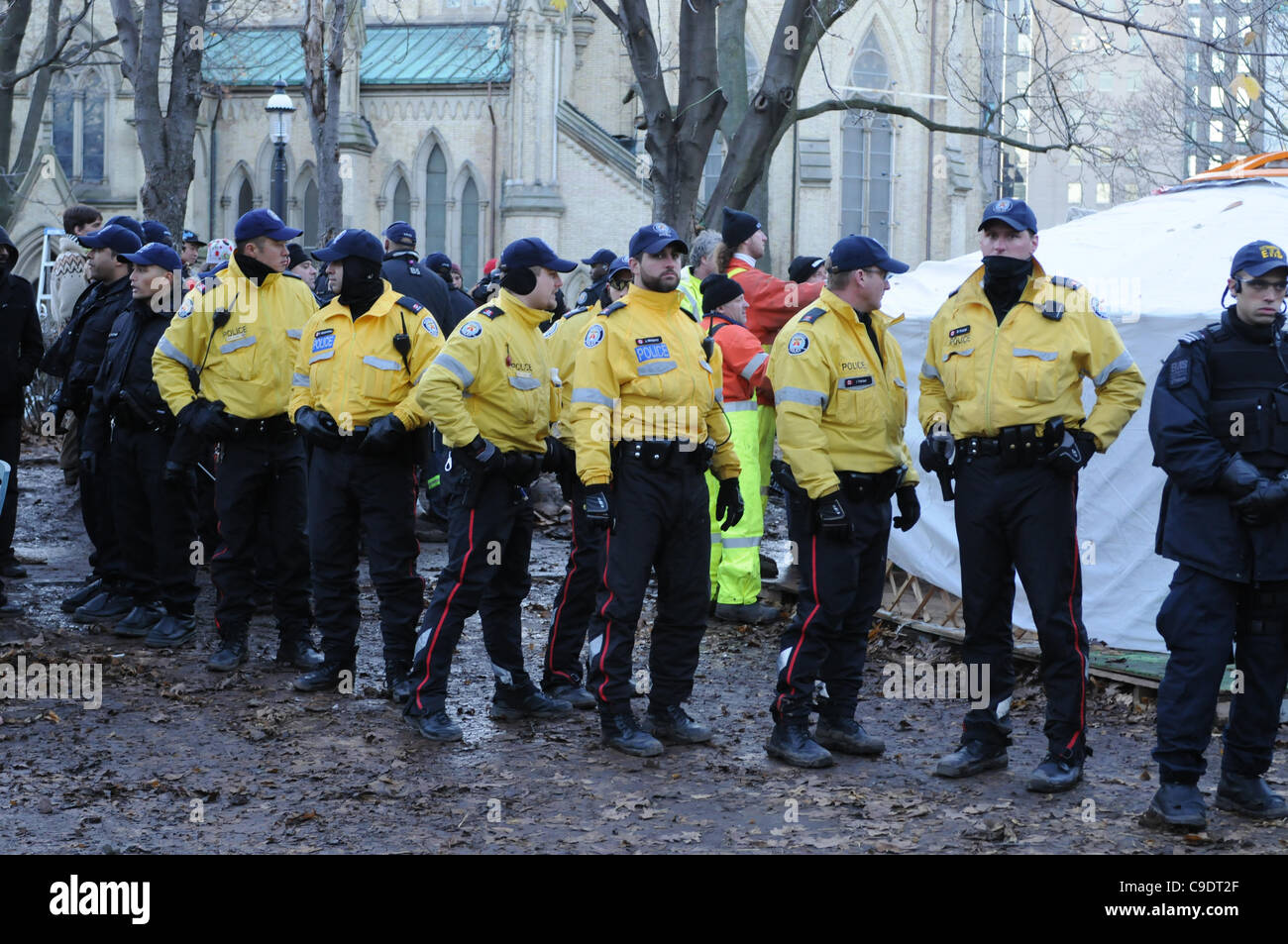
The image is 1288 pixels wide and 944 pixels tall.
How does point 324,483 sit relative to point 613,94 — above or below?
below

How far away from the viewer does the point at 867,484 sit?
21.7 ft

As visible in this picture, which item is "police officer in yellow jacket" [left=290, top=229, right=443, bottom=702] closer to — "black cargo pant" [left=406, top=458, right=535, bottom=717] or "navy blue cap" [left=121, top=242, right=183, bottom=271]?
"black cargo pant" [left=406, top=458, right=535, bottom=717]

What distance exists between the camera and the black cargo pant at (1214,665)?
5.73 m

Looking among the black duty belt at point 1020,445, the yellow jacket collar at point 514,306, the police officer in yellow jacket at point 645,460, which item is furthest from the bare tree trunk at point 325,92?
the black duty belt at point 1020,445

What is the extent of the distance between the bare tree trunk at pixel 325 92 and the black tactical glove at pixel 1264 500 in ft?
49.1

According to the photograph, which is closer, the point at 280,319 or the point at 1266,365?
the point at 1266,365

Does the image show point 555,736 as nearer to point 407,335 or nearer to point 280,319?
point 407,335

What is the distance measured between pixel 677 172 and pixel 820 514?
6.69m

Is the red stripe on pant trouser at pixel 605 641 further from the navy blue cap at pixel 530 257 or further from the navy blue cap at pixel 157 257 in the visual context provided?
the navy blue cap at pixel 157 257

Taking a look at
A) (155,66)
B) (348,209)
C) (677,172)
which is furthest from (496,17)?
(677,172)

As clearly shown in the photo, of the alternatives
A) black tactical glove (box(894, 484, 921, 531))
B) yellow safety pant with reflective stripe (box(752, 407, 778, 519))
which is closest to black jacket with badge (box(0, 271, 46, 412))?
yellow safety pant with reflective stripe (box(752, 407, 778, 519))

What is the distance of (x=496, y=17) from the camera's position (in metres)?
36.6

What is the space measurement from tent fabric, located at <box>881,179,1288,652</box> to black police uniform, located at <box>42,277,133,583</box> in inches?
199

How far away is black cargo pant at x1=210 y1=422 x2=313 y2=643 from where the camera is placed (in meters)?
8.03
